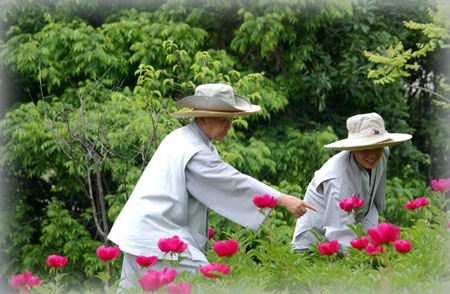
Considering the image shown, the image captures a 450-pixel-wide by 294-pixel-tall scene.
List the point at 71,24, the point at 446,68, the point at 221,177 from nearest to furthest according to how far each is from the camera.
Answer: the point at 221,177
the point at 71,24
the point at 446,68

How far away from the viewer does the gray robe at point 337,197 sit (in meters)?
2.98

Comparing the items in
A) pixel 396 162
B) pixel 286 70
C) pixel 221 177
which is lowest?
pixel 396 162

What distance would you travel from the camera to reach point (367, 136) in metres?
3.26

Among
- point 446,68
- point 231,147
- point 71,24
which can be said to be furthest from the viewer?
point 446,68

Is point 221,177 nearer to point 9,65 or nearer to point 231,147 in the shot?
point 231,147

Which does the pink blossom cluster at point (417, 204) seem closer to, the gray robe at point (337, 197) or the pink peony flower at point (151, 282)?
the gray robe at point (337, 197)

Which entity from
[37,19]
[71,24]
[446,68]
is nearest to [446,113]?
[446,68]

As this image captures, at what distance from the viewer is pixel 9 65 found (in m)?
7.41

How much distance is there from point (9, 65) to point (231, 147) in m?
3.31

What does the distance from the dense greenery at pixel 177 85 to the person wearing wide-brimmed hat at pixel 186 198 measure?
3.14 m

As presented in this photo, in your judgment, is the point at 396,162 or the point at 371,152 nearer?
the point at 371,152

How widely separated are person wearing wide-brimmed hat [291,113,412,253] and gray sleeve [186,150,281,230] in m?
0.46

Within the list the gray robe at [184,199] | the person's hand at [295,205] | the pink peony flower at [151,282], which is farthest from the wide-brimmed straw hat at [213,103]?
the pink peony flower at [151,282]

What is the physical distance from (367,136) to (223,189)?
0.99 m
